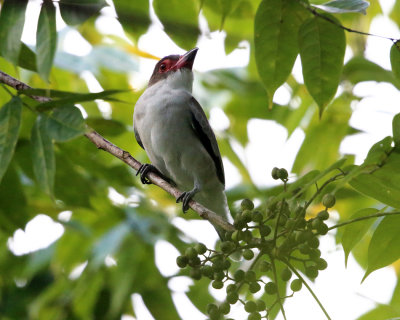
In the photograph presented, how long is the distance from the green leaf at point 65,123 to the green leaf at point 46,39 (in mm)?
302

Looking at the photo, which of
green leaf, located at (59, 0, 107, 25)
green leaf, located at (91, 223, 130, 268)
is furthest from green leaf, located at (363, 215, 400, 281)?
green leaf, located at (91, 223, 130, 268)

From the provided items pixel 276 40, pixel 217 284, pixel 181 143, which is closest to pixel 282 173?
pixel 217 284

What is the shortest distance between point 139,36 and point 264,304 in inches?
73.3

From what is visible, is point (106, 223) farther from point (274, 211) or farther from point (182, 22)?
point (274, 211)

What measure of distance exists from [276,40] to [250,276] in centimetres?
143

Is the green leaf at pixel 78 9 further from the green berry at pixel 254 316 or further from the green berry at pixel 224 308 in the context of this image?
the green berry at pixel 254 316

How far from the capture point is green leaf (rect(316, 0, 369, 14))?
3.07 m

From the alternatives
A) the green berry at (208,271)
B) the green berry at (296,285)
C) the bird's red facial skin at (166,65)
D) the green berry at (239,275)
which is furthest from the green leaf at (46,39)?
the bird's red facial skin at (166,65)

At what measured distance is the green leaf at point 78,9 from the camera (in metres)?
3.09

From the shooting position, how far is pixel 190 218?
222 inches

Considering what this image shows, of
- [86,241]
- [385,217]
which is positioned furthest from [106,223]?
[385,217]

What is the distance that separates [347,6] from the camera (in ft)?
10.3

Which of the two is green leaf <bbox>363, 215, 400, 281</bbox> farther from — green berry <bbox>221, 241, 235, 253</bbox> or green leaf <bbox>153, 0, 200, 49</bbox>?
green leaf <bbox>153, 0, 200, 49</bbox>

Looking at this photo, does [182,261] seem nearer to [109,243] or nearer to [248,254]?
[248,254]
